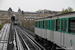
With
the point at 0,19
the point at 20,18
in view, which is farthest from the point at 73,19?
the point at 20,18

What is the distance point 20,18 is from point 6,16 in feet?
47.7

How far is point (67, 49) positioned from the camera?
33.1ft

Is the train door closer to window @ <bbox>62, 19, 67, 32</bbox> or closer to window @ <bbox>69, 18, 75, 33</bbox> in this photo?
window @ <bbox>62, 19, 67, 32</bbox>

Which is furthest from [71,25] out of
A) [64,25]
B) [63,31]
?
[63,31]

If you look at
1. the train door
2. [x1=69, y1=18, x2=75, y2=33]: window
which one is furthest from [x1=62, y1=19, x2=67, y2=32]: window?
[x1=69, y1=18, x2=75, y2=33]: window

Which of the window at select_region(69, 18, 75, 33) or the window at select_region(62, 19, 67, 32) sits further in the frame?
the window at select_region(62, 19, 67, 32)

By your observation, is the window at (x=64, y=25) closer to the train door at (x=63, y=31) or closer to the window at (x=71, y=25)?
the train door at (x=63, y=31)

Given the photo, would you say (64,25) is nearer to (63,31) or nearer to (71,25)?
(63,31)

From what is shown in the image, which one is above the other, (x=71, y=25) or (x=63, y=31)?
(x=71, y=25)

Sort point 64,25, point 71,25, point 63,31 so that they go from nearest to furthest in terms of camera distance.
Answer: point 71,25 → point 64,25 → point 63,31

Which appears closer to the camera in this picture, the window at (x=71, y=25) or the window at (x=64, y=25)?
the window at (x=71, y=25)

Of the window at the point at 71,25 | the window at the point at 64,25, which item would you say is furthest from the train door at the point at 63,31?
the window at the point at 71,25

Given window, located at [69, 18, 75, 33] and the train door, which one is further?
the train door

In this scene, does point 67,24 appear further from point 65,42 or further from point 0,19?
point 0,19
